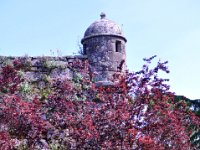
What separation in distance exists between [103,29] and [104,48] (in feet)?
1.45

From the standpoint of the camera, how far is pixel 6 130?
6445 mm

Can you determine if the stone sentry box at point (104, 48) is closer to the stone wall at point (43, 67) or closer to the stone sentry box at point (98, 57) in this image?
the stone sentry box at point (98, 57)

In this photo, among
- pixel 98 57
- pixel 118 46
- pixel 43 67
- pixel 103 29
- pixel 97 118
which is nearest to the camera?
pixel 97 118

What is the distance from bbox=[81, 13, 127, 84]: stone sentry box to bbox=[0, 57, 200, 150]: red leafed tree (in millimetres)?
2501

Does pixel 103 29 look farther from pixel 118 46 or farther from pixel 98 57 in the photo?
pixel 98 57

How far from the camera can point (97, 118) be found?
6379 millimetres

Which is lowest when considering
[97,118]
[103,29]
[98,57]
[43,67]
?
[97,118]

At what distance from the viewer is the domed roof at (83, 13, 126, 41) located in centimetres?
1020

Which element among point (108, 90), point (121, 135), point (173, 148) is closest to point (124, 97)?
point (108, 90)

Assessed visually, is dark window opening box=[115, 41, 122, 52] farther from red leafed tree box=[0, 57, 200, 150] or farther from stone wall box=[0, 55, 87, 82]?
red leafed tree box=[0, 57, 200, 150]

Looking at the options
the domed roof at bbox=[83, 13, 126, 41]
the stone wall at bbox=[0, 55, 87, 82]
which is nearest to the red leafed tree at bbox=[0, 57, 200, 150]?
the stone wall at bbox=[0, 55, 87, 82]

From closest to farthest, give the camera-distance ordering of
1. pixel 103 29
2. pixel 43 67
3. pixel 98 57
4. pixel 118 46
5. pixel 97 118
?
pixel 97 118
pixel 43 67
pixel 98 57
pixel 103 29
pixel 118 46

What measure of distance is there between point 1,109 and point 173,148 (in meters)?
2.70

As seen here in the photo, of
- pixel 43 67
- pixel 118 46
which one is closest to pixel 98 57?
pixel 118 46
